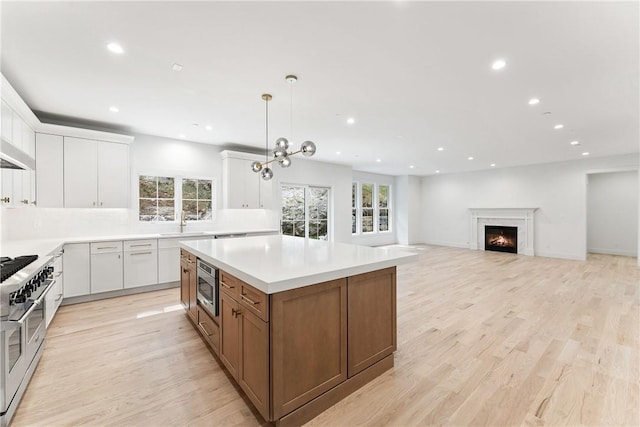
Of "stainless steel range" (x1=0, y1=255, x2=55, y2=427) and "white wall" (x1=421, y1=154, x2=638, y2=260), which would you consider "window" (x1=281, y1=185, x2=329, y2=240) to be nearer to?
"white wall" (x1=421, y1=154, x2=638, y2=260)

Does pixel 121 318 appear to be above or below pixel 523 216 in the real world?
below

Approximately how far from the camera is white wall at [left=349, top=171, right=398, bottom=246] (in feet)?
31.6

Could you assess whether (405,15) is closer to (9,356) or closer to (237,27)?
(237,27)

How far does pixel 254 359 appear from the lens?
1.76m

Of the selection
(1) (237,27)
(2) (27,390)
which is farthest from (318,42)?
(2) (27,390)

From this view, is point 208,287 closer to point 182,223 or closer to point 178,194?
point 182,223

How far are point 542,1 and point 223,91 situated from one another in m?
2.96

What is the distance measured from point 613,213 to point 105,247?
12386 millimetres

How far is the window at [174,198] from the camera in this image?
16.8 ft

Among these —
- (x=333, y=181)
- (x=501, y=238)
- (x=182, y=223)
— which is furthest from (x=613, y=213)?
(x=182, y=223)

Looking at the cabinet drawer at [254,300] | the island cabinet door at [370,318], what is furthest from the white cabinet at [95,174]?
the island cabinet door at [370,318]

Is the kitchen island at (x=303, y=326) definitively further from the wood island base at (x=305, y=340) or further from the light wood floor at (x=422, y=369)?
the light wood floor at (x=422, y=369)

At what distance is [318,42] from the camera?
7.59ft

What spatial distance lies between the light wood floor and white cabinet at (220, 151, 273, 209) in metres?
2.23
